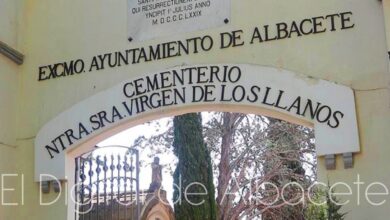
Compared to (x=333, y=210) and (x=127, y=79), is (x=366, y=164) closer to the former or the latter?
(x=333, y=210)

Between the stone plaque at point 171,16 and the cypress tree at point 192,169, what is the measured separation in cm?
618

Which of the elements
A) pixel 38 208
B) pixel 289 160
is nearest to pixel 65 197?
pixel 38 208

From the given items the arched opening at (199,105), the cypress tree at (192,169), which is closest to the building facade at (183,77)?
the arched opening at (199,105)

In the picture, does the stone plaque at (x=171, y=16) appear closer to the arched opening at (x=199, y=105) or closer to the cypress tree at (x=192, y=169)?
the arched opening at (x=199, y=105)

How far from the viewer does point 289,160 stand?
1493cm

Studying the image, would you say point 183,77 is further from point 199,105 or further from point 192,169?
point 192,169

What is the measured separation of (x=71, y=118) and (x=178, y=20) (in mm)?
1816

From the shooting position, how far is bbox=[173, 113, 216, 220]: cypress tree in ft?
43.0

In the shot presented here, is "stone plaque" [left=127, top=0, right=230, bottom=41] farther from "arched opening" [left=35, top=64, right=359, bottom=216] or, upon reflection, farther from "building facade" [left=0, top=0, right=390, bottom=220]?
"arched opening" [left=35, top=64, right=359, bottom=216]

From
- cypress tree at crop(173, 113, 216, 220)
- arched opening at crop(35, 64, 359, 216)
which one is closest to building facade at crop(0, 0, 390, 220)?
arched opening at crop(35, 64, 359, 216)

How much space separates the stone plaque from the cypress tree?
6.18m

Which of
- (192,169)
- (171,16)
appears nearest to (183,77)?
(171,16)

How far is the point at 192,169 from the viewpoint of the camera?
43.8ft

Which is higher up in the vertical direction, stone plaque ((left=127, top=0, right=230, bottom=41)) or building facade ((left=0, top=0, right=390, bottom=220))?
stone plaque ((left=127, top=0, right=230, bottom=41))
